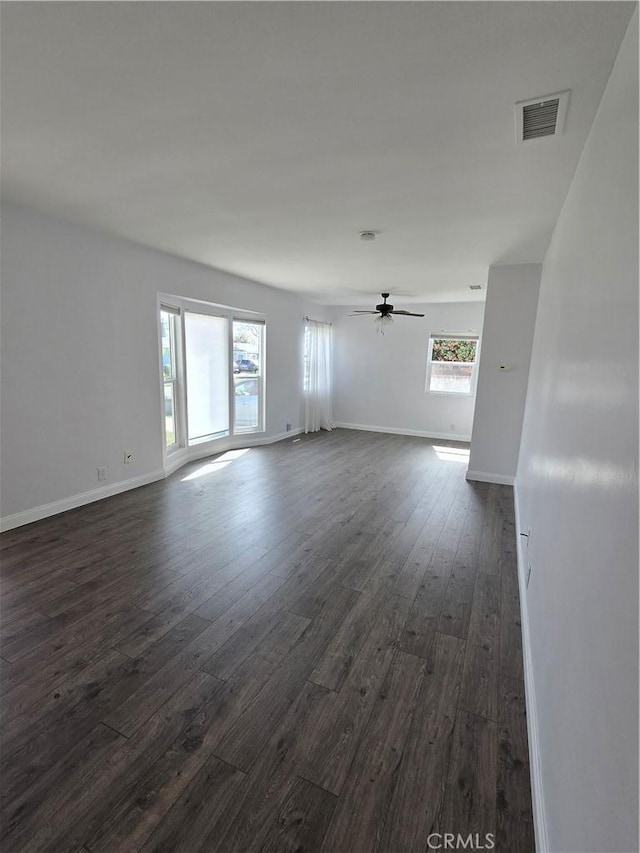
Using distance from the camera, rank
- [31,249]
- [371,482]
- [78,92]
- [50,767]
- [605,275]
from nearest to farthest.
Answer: [605,275]
[50,767]
[78,92]
[31,249]
[371,482]

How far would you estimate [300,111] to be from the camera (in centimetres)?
169

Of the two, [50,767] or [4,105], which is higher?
[4,105]

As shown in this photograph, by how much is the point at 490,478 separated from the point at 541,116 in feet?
12.7

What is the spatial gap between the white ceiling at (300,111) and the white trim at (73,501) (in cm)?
241

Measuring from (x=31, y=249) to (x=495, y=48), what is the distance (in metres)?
3.38

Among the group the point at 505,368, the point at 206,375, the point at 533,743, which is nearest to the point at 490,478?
the point at 505,368

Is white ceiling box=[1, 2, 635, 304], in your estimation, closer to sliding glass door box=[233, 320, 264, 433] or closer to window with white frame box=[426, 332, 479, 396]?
sliding glass door box=[233, 320, 264, 433]

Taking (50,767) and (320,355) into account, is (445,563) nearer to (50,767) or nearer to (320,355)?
(50,767)


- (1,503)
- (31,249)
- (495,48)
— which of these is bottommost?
(1,503)

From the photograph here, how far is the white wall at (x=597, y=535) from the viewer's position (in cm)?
77

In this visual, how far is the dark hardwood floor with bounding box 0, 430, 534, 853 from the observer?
1291 mm

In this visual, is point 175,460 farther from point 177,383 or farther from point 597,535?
point 597,535

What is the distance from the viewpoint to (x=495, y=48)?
131 centimetres

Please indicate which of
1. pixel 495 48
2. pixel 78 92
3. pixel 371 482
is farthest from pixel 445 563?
pixel 78 92
